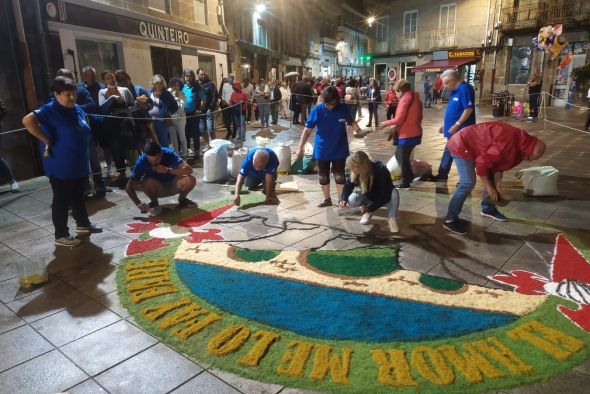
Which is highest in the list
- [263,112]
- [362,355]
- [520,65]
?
[520,65]

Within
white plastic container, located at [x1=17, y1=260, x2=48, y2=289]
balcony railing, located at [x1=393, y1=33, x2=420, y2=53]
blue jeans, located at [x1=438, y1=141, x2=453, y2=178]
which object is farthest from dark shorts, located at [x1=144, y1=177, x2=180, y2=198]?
balcony railing, located at [x1=393, y1=33, x2=420, y2=53]

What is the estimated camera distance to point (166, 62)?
42.8 ft

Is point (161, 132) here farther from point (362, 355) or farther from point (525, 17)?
point (525, 17)

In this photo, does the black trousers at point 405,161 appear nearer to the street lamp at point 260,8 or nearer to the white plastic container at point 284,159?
the white plastic container at point 284,159

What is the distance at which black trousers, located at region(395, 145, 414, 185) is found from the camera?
21.7 feet

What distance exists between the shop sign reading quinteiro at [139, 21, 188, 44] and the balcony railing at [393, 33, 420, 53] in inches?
1001

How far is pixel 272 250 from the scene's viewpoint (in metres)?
4.51

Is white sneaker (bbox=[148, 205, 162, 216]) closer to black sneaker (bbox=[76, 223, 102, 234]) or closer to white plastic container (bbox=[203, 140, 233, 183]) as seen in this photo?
black sneaker (bbox=[76, 223, 102, 234])

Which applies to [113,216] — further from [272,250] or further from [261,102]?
[261,102]

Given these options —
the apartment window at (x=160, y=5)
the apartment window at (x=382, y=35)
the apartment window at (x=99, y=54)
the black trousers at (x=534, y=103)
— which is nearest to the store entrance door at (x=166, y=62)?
the apartment window at (x=160, y=5)

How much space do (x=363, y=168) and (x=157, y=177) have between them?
2.87m

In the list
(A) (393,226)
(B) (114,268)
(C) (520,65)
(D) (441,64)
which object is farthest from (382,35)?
(B) (114,268)

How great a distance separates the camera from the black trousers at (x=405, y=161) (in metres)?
6.62

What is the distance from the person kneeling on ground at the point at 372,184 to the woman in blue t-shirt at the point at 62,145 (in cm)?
296
